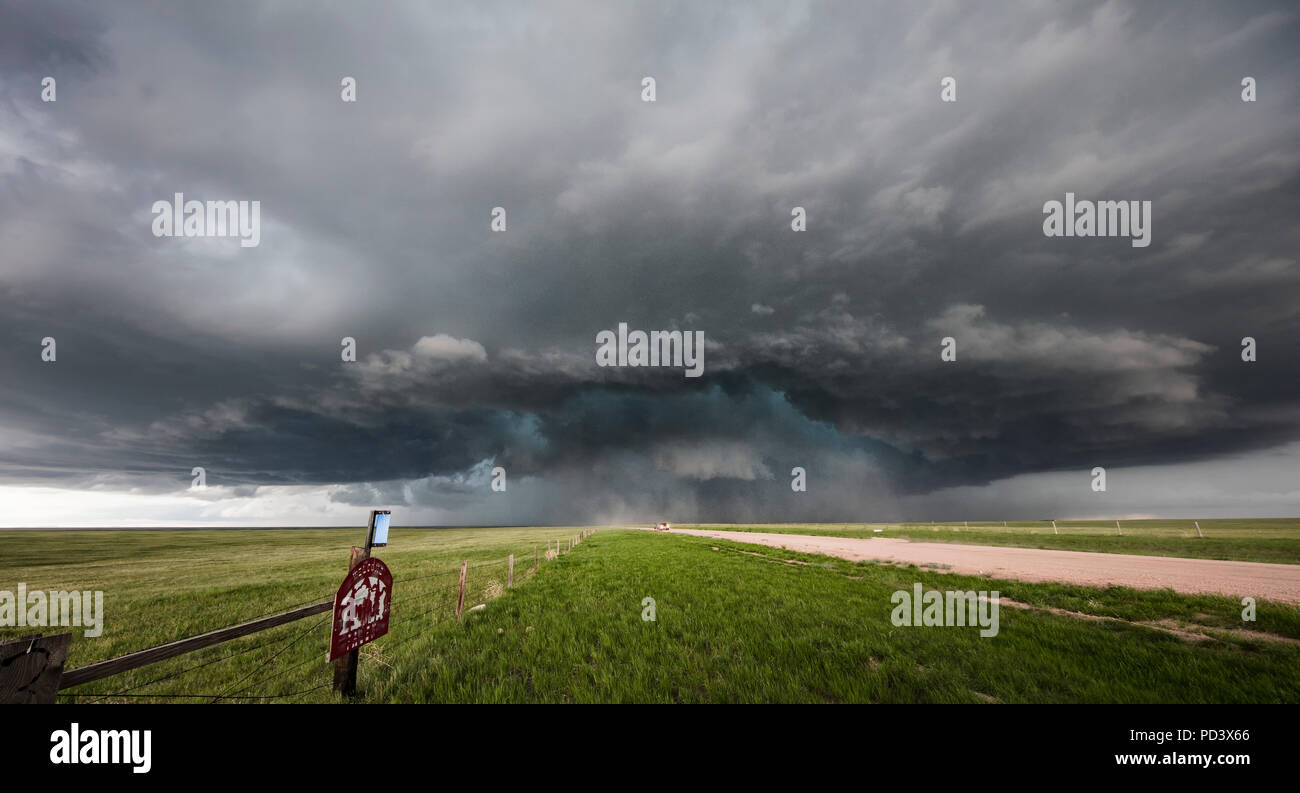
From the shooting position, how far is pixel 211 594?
2311cm

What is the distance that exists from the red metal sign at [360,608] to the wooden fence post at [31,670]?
2.62m

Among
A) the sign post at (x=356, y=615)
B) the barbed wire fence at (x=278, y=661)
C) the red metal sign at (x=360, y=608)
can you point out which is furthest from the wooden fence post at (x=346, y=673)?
the barbed wire fence at (x=278, y=661)

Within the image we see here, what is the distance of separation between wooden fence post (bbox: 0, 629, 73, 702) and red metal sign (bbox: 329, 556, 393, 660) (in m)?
2.62

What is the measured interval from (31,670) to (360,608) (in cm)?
367

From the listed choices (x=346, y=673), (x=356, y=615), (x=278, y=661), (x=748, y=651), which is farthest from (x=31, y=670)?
(x=748, y=651)

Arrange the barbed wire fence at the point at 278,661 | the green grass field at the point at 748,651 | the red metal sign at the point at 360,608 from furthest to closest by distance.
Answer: the barbed wire fence at the point at 278,661 < the green grass field at the point at 748,651 < the red metal sign at the point at 360,608

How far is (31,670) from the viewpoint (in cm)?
378

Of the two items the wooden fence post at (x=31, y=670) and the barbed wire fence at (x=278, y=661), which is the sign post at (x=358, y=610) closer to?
the barbed wire fence at (x=278, y=661)

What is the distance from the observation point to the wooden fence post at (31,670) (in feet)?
12.0

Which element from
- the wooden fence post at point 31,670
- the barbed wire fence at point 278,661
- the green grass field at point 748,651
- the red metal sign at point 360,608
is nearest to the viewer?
the wooden fence post at point 31,670
